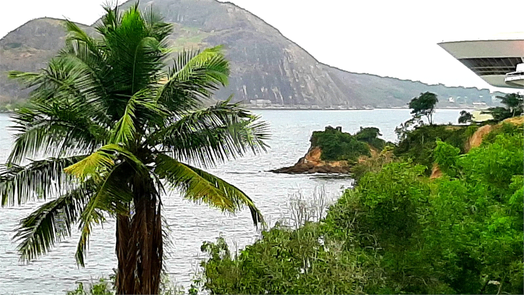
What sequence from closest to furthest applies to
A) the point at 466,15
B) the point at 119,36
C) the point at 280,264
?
the point at 119,36 → the point at 280,264 → the point at 466,15

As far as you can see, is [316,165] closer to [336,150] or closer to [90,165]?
[336,150]

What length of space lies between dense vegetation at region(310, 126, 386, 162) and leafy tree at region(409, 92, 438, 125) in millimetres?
512

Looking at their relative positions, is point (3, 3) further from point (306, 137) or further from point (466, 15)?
point (466, 15)

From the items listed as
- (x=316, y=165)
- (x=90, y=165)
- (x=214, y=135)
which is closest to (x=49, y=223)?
(x=90, y=165)

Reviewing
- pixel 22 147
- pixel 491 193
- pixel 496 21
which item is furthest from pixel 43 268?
pixel 496 21

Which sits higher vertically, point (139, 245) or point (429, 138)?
point (429, 138)

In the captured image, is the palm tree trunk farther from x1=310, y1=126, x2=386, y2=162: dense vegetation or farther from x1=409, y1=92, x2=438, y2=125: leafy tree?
x1=409, y1=92, x2=438, y2=125: leafy tree

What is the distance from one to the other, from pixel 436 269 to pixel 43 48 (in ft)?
11.9

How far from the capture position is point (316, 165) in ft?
26.7

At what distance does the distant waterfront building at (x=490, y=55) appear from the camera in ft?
32.2

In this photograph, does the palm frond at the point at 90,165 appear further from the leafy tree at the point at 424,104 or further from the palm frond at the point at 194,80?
the leafy tree at the point at 424,104

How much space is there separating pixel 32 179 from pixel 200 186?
1001 millimetres

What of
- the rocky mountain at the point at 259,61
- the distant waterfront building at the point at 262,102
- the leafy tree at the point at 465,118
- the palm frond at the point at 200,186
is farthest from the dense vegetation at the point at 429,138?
the palm frond at the point at 200,186

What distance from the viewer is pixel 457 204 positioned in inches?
208
